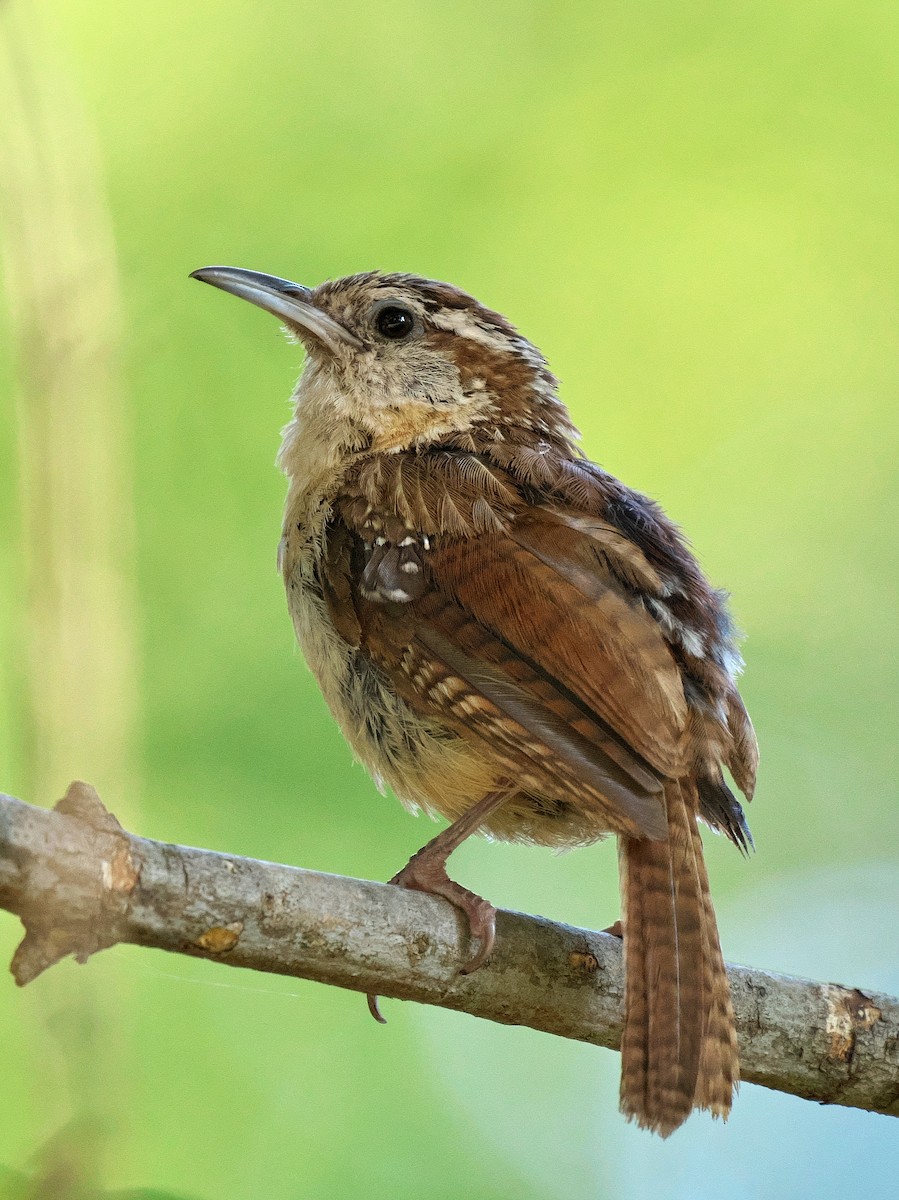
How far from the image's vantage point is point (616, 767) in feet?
8.42

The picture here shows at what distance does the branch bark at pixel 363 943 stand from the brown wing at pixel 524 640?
0.37 meters

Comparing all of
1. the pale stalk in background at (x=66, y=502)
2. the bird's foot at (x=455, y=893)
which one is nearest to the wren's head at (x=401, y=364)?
the bird's foot at (x=455, y=893)

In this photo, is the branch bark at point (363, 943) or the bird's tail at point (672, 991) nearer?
the branch bark at point (363, 943)

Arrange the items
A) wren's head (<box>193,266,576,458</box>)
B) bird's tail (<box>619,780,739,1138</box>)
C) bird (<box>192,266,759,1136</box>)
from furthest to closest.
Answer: wren's head (<box>193,266,576,458</box>), bird (<box>192,266,759,1136</box>), bird's tail (<box>619,780,739,1138</box>)

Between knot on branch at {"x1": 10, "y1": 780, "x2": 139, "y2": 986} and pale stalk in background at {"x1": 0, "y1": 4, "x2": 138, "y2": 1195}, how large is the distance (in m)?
0.19

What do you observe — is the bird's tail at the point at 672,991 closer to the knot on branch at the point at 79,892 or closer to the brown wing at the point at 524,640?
the brown wing at the point at 524,640

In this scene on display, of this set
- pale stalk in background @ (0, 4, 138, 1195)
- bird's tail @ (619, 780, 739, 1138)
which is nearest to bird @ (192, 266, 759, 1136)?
bird's tail @ (619, 780, 739, 1138)

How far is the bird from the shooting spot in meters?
2.54

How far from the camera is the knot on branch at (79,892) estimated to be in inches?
66.0

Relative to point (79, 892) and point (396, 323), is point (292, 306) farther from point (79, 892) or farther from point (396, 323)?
point (79, 892)

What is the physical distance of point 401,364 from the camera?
3691 millimetres

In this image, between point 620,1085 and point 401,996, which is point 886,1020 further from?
point 401,996

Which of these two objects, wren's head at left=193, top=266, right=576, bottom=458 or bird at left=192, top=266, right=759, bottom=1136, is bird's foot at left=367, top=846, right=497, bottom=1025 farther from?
wren's head at left=193, top=266, right=576, bottom=458

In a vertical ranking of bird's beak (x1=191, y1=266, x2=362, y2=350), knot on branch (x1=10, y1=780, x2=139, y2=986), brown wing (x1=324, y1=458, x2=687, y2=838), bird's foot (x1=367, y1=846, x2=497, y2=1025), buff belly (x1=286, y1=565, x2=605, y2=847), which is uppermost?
bird's beak (x1=191, y1=266, x2=362, y2=350)
